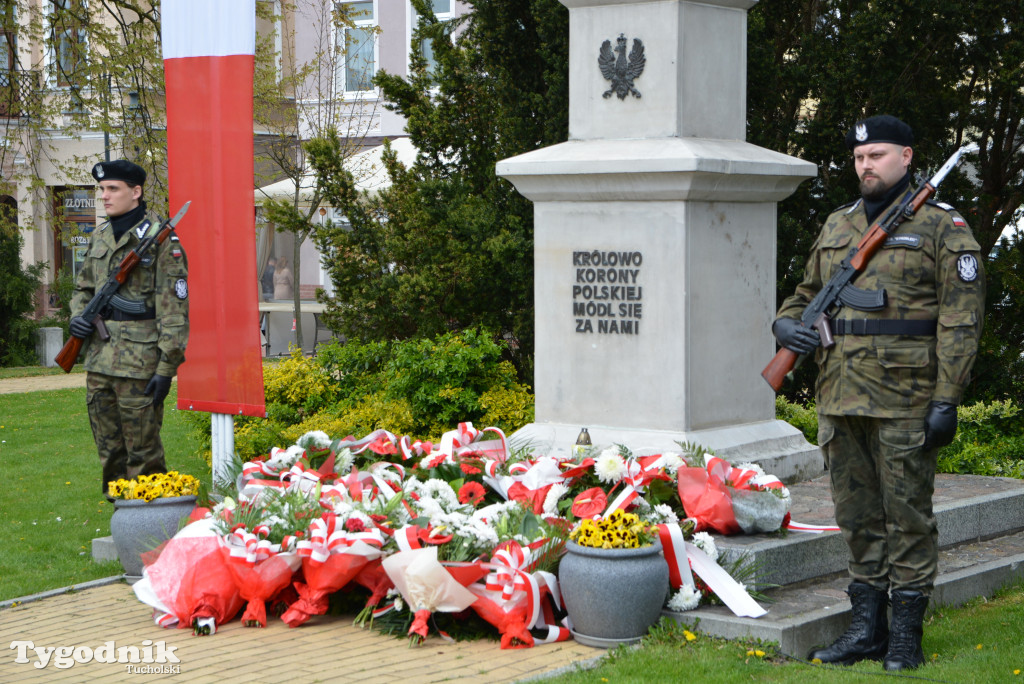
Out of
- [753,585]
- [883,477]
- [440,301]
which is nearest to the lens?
[883,477]

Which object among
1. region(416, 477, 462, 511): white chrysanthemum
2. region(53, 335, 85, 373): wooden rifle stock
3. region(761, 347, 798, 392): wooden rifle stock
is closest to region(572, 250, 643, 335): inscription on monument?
region(416, 477, 462, 511): white chrysanthemum

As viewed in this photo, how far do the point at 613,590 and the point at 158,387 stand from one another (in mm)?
3588

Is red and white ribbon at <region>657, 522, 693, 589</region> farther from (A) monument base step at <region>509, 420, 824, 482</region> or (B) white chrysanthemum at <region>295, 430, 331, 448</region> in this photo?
(B) white chrysanthemum at <region>295, 430, 331, 448</region>

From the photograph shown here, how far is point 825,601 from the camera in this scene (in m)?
6.24

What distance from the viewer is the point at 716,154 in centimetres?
762

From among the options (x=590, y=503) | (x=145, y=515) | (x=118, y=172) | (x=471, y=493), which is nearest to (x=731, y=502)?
(x=590, y=503)

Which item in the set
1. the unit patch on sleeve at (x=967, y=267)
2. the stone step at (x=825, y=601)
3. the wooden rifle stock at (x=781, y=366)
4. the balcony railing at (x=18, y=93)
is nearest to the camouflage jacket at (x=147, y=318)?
the stone step at (x=825, y=601)

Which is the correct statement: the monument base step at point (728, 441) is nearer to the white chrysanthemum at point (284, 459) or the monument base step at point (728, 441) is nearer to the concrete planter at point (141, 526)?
the white chrysanthemum at point (284, 459)

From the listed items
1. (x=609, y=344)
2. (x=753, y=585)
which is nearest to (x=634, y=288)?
(x=609, y=344)

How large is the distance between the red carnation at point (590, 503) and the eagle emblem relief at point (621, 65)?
8.92ft

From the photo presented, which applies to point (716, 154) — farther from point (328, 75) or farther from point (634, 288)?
point (328, 75)

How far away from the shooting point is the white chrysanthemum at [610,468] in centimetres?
668

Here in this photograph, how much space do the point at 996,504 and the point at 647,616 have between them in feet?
9.96

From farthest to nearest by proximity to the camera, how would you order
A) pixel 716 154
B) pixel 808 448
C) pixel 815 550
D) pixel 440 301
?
pixel 440 301, pixel 808 448, pixel 716 154, pixel 815 550
